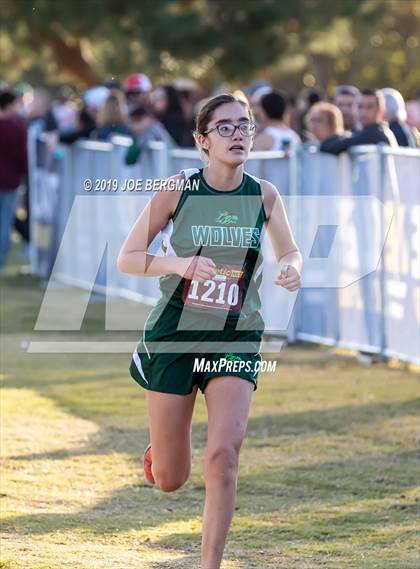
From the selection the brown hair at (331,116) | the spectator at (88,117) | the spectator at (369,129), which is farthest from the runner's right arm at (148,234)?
the spectator at (88,117)

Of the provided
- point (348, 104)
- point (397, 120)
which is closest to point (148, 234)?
point (397, 120)

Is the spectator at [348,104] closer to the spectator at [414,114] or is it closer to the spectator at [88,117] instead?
the spectator at [414,114]

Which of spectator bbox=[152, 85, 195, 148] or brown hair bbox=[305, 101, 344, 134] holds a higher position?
spectator bbox=[152, 85, 195, 148]

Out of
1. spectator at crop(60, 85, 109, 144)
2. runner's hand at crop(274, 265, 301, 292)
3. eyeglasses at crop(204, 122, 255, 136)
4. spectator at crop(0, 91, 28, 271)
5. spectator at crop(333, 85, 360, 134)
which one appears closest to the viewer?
runner's hand at crop(274, 265, 301, 292)

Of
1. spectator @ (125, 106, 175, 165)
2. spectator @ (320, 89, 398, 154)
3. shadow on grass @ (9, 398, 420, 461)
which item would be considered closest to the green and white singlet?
shadow on grass @ (9, 398, 420, 461)

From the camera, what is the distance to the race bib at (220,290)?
5.38 meters

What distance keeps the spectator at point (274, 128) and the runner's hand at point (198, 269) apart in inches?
281

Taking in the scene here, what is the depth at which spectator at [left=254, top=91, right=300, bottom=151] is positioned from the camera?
12.4m

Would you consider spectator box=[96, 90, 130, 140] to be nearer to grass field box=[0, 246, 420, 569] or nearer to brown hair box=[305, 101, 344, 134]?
brown hair box=[305, 101, 344, 134]

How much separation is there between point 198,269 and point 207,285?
0.68 ft

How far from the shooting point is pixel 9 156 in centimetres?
1756

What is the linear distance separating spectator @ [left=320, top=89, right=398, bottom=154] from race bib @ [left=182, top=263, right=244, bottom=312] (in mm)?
5941

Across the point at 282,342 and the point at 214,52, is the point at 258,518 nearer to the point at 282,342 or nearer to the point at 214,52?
the point at 282,342

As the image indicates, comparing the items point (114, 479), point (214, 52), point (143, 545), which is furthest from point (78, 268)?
point (214, 52)
